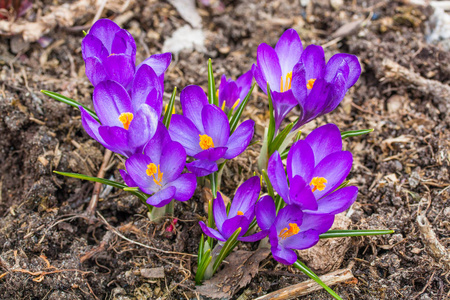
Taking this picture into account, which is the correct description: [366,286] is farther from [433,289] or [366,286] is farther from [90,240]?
[90,240]

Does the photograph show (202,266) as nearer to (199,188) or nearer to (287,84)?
(199,188)

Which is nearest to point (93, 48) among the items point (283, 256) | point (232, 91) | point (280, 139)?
point (232, 91)

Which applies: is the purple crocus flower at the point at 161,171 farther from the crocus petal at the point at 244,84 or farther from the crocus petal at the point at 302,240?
the crocus petal at the point at 244,84

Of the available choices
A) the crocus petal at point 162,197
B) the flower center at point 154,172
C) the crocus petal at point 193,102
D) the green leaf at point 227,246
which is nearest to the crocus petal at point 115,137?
the flower center at point 154,172

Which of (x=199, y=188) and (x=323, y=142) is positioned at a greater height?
(x=323, y=142)

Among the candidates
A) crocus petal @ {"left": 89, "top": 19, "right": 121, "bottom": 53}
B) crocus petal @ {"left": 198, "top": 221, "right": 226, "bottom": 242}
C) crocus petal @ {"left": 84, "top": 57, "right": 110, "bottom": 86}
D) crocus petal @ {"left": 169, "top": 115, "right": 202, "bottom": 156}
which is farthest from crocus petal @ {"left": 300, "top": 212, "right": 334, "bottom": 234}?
crocus petal @ {"left": 89, "top": 19, "right": 121, "bottom": 53}

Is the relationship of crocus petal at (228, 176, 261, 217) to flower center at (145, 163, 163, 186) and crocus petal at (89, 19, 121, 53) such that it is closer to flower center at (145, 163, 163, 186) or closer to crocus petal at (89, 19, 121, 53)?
flower center at (145, 163, 163, 186)

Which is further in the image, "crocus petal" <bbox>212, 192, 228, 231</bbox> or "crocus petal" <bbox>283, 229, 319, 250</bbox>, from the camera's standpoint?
"crocus petal" <bbox>212, 192, 228, 231</bbox>

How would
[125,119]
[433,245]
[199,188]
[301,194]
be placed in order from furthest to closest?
[199,188] < [433,245] < [125,119] < [301,194]
